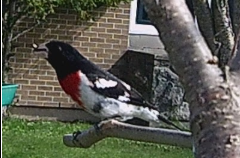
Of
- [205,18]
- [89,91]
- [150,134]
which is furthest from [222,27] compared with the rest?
[150,134]

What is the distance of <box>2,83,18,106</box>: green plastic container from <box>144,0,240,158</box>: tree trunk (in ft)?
25.7

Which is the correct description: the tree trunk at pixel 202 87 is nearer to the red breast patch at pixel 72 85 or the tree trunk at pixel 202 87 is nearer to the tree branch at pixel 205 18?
the red breast patch at pixel 72 85

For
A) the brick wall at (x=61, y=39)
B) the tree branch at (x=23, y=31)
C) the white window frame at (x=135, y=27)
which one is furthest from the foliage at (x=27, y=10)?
the white window frame at (x=135, y=27)

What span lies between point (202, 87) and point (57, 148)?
22.1ft

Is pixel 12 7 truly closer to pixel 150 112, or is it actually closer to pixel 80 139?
pixel 150 112

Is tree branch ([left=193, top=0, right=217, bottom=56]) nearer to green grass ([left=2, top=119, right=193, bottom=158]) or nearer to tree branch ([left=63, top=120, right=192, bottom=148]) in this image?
tree branch ([left=63, top=120, right=192, bottom=148])

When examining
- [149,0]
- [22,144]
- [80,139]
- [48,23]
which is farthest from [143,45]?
[149,0]

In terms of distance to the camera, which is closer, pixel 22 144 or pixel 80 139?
pixel 80 139

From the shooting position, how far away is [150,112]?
4.57 metres

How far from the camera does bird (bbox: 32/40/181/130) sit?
14.9 feet

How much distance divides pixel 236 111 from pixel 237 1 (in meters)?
3.83

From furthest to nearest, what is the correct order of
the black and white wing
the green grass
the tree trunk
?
the green grass, the black and white wing, the tree trunk

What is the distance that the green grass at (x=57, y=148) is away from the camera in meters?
7.76

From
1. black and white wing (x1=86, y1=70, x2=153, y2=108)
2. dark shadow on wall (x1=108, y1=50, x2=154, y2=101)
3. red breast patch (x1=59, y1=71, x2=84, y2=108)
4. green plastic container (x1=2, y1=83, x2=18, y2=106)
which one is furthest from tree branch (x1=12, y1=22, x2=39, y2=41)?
red breast patch (x1=59, y1=71, x2=84, y2=108)
